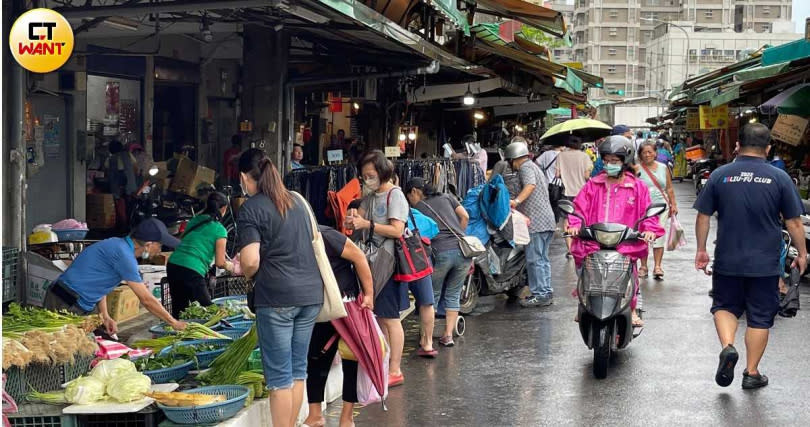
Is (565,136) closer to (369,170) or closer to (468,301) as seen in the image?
(468,301)

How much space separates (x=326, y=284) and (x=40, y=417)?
5.81 ft

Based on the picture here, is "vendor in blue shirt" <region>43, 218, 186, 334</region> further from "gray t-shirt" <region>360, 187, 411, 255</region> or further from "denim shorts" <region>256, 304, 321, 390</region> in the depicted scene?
"denim shorts" <region>256, 304, 321, 390</region>

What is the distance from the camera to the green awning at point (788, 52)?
1499 cm

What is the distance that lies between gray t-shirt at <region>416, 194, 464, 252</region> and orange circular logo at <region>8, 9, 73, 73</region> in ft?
11.8

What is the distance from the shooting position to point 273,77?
1392cm


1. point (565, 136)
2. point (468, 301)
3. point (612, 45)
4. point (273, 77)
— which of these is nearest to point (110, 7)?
point (468, 301)

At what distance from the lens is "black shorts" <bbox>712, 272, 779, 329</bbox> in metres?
7.47

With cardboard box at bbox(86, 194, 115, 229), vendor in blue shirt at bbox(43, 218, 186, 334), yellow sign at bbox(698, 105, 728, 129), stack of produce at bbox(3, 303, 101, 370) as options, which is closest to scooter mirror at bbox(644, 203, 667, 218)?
vendor in blue shirt at bbox(43, 218, 186, 334)

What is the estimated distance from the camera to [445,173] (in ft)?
43.3

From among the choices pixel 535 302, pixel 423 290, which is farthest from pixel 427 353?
pixel 535 302

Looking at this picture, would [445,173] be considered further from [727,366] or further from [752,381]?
[727,366]

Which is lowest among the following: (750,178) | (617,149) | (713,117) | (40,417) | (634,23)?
(40,417)

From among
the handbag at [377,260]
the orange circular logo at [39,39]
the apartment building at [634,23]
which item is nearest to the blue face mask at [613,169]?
the handbag at [377,260]

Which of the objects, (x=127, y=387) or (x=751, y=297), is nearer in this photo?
(x=127, y=387)
